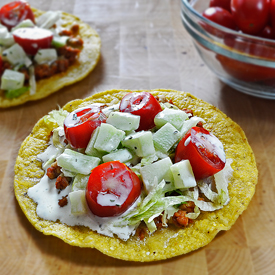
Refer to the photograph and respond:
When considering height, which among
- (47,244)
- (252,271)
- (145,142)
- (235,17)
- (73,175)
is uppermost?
(235,17)

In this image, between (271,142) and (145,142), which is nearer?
(145,142)

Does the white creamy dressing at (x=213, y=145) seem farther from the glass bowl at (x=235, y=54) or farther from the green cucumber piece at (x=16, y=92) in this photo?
the green cucumber piece at (x=16, y=92)

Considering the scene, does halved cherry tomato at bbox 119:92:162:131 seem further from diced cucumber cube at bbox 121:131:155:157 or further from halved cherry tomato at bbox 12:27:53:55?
halved cherry tomato at bbox 12:27:53:55

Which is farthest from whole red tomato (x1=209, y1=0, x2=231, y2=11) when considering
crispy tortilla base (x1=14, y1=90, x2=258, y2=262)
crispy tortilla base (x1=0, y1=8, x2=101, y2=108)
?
crispy tortilla base (x1=0, y1=8, x2=101, y2=108)

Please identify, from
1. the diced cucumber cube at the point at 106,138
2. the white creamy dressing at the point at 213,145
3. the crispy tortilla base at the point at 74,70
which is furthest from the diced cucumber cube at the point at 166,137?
the crispy tortilla base at the point at 74,70

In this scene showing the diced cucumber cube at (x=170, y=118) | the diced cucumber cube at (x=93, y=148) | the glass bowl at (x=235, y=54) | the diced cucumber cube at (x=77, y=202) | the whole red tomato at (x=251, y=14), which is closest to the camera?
the diced cucumber cube at (x=77, y=202)

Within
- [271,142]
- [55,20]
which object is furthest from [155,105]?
[55,20]

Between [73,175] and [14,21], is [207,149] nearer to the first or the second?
[73,175]
